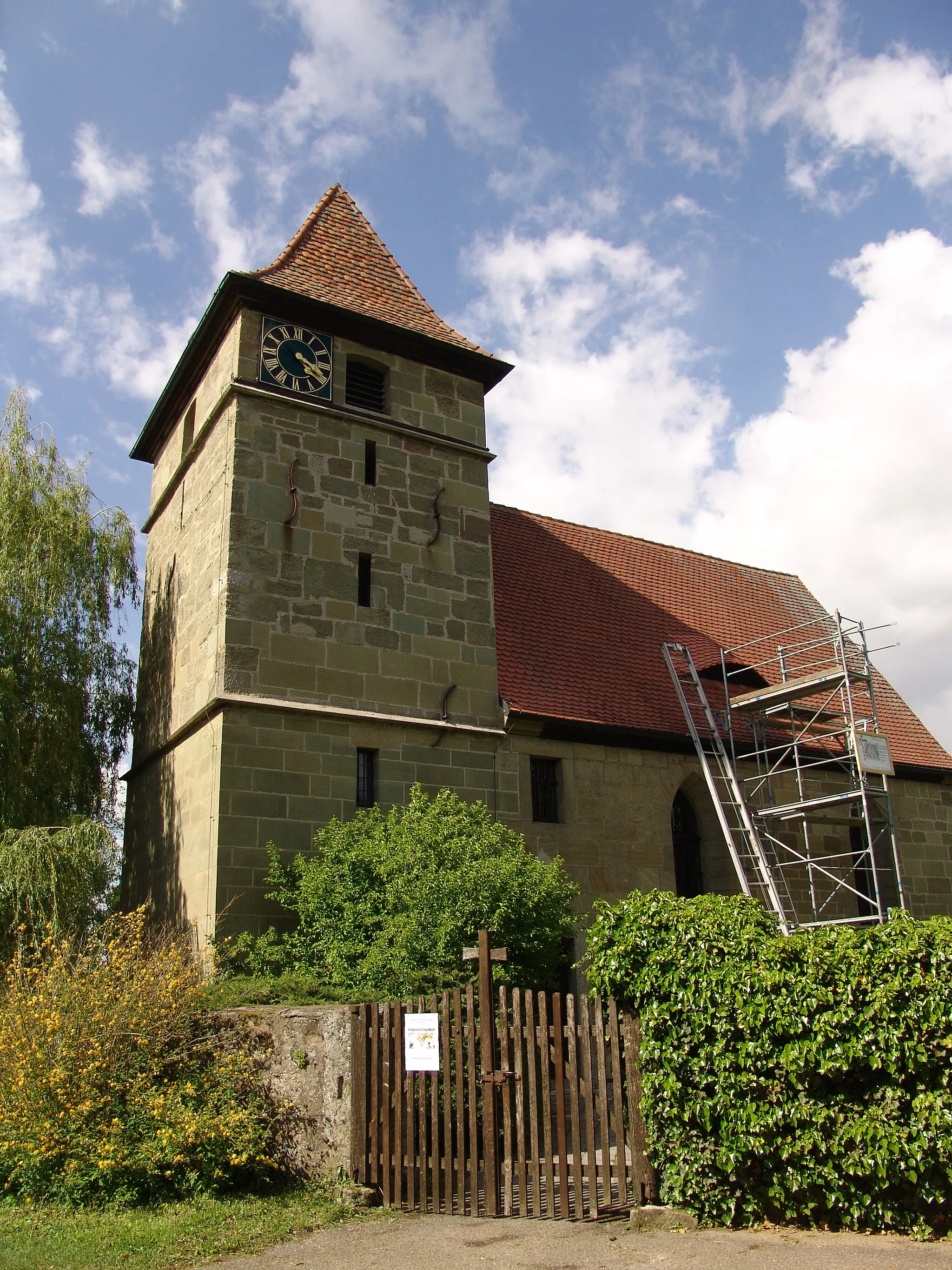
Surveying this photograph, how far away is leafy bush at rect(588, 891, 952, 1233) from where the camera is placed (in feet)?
20.4

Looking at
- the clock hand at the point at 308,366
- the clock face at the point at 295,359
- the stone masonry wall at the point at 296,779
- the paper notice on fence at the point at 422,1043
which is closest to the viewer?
the paper notice on fence at the point at 422,1043

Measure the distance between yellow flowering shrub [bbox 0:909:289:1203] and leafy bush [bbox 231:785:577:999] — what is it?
4.54 ft

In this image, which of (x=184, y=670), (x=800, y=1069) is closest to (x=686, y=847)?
(x=184, y=670)

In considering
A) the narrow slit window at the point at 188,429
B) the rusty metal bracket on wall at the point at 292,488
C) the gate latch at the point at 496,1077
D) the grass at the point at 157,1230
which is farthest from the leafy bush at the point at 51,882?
the narrow slit window at the point at 188,429

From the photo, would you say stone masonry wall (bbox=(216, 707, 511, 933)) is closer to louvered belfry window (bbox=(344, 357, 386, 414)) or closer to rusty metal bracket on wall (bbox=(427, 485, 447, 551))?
rusty metal bracket on wall (bbox=(427, 485, 447, 551))

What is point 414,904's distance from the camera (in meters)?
9.59

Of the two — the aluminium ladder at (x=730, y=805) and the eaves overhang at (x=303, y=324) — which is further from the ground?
the eaves overhang at (x=303, y=324)

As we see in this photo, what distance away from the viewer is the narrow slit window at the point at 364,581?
13.4 m

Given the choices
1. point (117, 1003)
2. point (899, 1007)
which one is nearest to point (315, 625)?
point (117, 1003)

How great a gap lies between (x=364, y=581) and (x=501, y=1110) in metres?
7.57

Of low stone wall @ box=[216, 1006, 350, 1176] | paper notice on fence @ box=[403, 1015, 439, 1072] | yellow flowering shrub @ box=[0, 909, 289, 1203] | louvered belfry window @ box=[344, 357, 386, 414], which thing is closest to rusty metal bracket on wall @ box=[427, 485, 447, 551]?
louvered belfry window @ box=[344, 357, 386, 414]

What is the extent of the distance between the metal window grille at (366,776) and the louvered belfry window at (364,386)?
191 inches

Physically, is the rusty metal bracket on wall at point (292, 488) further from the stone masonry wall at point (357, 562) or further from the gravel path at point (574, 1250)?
the gravel path at point (574, 1250)

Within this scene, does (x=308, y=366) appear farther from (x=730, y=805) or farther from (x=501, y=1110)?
(x=501, y=1110)
